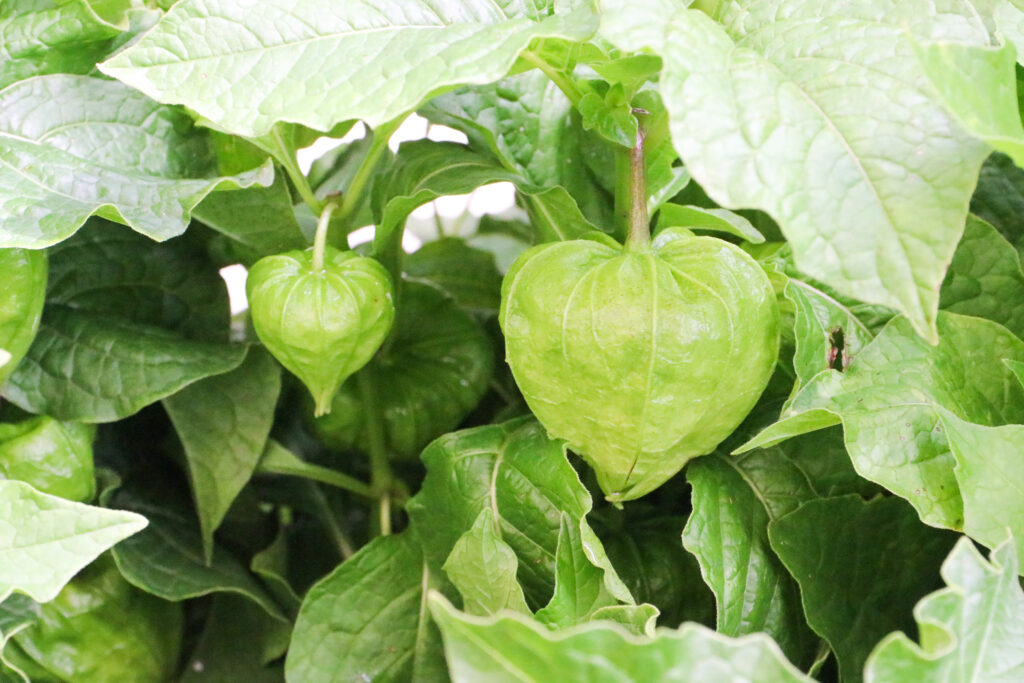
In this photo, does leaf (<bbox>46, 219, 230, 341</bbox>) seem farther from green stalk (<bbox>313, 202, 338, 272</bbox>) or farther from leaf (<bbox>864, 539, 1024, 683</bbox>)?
Result: leaf (<bbox>864, 539, 1024, 683</bbox>)

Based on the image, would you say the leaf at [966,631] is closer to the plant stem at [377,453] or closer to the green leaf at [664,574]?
the green leaf at [664,574]

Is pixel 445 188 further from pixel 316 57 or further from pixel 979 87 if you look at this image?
pixel 979 87

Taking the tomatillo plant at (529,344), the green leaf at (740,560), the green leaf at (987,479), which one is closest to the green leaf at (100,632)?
the tomatillo plant at (529,344)

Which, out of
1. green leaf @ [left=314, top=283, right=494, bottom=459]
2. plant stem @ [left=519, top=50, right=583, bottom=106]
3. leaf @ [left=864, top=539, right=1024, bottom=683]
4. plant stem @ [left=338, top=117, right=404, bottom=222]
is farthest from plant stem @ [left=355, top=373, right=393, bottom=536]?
leaf @ [left=864, top=539, right=1024, bottom=683]

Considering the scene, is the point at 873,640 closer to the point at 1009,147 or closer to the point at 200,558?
the point at 1009,147

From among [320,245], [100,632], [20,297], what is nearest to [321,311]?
[320,245]

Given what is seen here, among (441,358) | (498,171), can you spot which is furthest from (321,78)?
(441,358)
